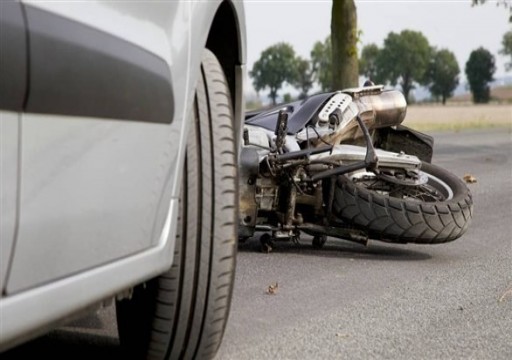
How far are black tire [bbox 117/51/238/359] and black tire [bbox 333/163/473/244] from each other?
8.51 ft

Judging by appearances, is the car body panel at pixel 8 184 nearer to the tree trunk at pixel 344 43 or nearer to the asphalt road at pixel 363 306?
the asphalt road at pixel 363 306

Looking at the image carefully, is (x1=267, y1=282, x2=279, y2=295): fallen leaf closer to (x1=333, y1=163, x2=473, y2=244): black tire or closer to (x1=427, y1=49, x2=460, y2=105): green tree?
(x1=333, y1=163, x2=473, y2=244): black tire

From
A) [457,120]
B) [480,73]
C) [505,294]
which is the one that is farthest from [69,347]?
[480,73]

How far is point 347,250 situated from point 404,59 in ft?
366

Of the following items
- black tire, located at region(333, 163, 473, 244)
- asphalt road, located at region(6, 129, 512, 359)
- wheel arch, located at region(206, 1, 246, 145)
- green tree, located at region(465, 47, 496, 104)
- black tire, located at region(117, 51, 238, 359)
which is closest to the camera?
black tire, located at region(117, 51, 238, 359)

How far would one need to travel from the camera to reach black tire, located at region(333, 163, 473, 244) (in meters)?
5.69

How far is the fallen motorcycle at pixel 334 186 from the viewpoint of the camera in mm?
5691

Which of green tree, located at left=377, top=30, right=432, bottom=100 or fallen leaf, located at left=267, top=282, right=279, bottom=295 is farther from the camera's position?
green tree, located at left=377, top=30, right=432, bottom=100

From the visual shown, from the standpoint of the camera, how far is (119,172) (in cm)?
244

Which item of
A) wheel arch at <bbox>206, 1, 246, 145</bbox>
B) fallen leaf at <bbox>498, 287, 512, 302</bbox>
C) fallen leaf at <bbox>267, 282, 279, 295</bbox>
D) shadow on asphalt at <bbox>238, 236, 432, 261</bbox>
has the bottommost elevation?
shadow on asphalt at <bbox>238, 236, 432, 261</bbox>

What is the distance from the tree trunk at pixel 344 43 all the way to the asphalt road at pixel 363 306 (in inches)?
390

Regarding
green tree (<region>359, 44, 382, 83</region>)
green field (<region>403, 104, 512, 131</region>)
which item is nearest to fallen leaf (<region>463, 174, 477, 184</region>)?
green tree (<region>359, 44, 382, 83</region>)

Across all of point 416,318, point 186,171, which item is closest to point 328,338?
point 416,318

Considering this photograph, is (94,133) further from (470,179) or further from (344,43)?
(344,43)
